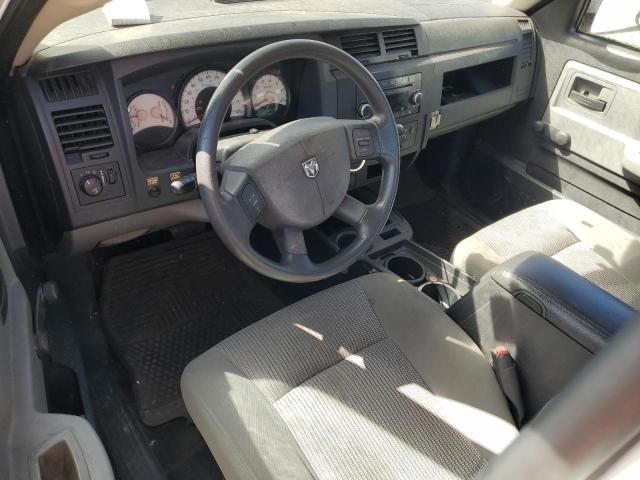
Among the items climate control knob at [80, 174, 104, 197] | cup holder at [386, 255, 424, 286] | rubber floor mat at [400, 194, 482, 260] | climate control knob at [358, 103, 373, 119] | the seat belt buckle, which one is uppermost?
climate control knob at [358, 103, 373, 119]

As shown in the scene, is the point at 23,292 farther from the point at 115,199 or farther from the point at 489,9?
the point at 489,9

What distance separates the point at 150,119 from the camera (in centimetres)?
155

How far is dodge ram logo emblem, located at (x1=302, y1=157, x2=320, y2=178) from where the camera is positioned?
4.57 feet

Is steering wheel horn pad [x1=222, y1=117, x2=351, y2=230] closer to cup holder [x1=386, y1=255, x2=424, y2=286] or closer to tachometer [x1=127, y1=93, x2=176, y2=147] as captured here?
tachometer [x1=127, y1=93, x2=176, y2=147]

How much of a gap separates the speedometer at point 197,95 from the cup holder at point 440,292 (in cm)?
98

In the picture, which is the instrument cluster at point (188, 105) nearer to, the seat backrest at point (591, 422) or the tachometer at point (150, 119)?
the tachometer at point (150, 119)

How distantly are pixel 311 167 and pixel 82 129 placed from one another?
0.58m

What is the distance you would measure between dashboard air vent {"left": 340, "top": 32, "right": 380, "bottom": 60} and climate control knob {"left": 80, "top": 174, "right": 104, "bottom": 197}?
0.86 m

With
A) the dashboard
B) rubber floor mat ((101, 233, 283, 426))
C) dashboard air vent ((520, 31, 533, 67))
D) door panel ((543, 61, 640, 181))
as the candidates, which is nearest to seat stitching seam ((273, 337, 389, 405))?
the dashboard

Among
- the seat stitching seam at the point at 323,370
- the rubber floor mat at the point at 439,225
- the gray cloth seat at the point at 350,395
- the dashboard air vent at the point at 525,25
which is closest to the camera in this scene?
the gray cloth seat at the point at 350,395

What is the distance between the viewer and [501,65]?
2.48 meters

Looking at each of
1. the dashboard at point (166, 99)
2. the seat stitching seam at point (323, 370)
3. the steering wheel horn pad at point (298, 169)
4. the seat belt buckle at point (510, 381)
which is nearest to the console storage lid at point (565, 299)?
the seat belt buckle at point (510, 381)

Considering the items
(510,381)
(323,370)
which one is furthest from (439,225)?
(323,370)

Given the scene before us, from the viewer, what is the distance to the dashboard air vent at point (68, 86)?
52.6 inches
